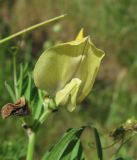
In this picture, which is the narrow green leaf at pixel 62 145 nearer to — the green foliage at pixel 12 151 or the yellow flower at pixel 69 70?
the yellow flower at pixel 69 70

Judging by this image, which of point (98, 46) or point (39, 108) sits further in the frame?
point (98, 46)

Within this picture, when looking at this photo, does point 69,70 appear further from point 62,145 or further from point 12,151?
point 12,151

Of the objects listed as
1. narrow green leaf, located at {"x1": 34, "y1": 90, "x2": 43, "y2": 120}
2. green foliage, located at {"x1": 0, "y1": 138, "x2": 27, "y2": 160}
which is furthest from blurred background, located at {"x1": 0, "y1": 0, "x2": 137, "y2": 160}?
narrow green leaf, located at {"x1": 34, "y1": 90, "x2": 43, "y2": 120}

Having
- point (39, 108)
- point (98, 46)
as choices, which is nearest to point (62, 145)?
point (39, 108)

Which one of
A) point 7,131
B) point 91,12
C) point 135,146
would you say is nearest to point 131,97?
point 135,146

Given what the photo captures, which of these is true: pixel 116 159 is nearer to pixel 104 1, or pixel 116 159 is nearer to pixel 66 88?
pixel 66 88
